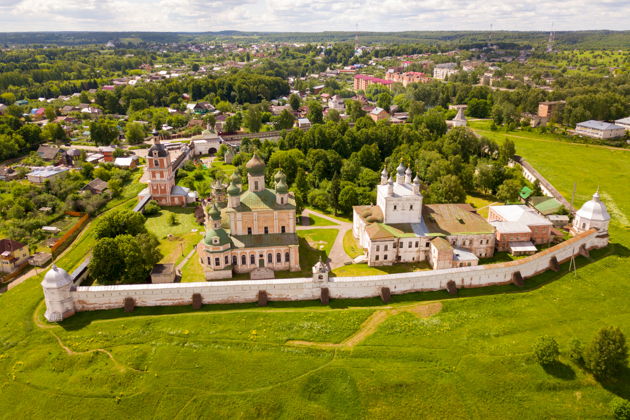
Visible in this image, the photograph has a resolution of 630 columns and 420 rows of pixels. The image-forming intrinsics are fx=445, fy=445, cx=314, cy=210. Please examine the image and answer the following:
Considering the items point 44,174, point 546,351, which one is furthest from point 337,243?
point 44,174

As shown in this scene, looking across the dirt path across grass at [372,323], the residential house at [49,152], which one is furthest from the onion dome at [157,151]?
the dirt path across grass at [372,323]

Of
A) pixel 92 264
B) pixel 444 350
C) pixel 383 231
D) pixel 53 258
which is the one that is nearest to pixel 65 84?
pixel 53 258

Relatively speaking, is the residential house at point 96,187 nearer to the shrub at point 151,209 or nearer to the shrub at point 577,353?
the shrub at point 151,209

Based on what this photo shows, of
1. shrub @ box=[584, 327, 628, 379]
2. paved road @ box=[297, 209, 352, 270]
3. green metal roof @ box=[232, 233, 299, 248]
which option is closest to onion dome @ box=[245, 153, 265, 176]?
green metal roof @ box=[232, 233, 299, 248]

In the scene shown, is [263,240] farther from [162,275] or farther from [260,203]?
[162,275]

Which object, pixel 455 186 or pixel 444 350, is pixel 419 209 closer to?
pixel 455 186
